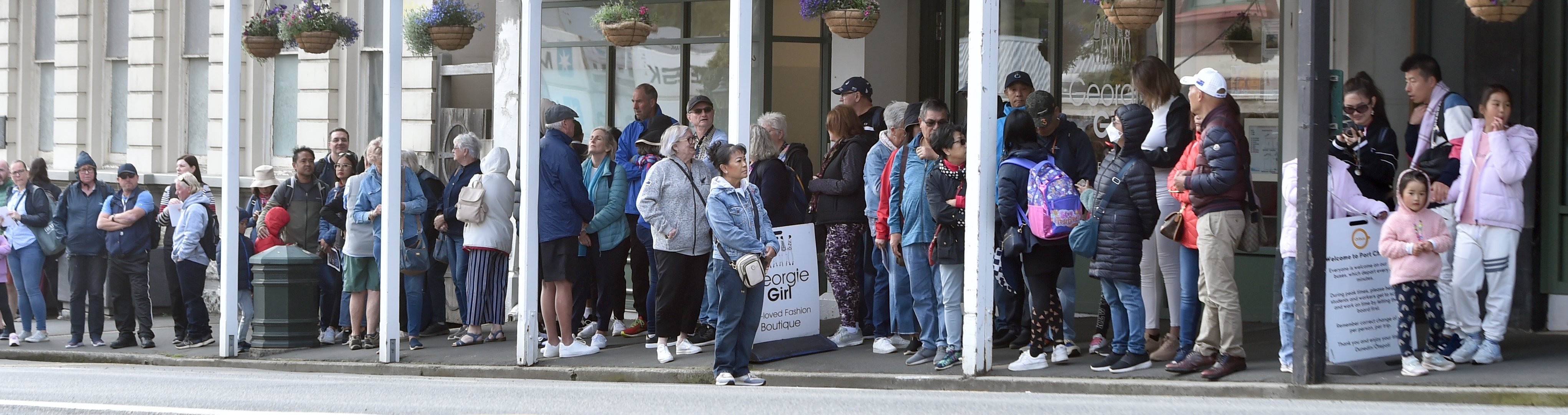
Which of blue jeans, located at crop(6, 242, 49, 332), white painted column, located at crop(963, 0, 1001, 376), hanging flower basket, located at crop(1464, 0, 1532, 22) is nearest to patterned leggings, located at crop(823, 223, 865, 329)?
white painted column, located at crop(963, 0, 1001, 376)

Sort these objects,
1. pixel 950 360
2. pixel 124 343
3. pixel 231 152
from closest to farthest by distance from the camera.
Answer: pixel 950 360 → pixel 231 152 → pixel 124 343

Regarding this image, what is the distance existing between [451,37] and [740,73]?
192 inches

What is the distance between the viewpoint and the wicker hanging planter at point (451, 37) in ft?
43.5

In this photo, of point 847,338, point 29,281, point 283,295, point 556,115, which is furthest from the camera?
point 29,281

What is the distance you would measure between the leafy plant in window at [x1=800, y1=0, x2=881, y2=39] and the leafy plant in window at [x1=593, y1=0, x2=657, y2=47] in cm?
160

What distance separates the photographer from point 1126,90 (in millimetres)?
11344

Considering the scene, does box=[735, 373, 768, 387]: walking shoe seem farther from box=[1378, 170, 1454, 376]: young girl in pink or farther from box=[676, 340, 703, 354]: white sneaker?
box=[1378, 170, 1454, 376]: young girl in pink

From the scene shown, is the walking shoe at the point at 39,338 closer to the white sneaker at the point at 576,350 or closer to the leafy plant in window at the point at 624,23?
the leafy plant in window at the point at 624,23

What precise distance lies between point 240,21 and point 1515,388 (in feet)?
28.7

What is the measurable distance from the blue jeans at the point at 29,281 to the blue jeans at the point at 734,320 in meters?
7.40

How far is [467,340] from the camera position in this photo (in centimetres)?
1112

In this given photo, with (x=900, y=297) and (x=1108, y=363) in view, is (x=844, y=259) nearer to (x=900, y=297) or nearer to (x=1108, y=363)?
(x=900, y=297)

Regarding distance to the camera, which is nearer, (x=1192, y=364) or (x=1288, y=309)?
(x=1288, y=309)

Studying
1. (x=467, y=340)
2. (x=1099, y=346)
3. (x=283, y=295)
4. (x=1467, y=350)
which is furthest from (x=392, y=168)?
(x=1467, y=350)
